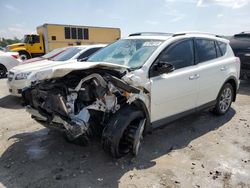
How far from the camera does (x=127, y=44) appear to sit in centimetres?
474

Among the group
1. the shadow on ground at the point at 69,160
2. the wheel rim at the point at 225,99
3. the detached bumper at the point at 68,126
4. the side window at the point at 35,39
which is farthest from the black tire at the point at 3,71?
the wheel rim at the point at 225,99

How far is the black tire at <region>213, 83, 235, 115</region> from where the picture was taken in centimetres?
564

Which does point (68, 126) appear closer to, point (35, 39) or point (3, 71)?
point (3, 71)

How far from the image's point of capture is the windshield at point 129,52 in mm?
4157

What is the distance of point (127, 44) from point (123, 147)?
191 cm

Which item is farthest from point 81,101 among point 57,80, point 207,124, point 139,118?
point 207,124

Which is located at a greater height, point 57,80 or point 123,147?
point 57,80

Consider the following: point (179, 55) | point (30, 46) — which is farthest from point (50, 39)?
point (179, 55)

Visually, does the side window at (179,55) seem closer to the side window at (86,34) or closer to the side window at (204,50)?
the side window at (204,50)

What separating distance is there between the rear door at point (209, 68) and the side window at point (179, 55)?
21 centimetres

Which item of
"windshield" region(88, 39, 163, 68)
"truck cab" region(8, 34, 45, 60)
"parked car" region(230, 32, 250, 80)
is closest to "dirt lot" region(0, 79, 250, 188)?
"windshield" region(88, 39, 163, 68)

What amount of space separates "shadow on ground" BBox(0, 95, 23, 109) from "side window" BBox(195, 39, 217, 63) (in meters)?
4.60

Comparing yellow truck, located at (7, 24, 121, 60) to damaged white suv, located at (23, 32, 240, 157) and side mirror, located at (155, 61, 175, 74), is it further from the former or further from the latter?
side mirror, located at (155, 61, 175, 74)

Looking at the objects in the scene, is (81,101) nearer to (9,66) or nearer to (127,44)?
(127,44)
